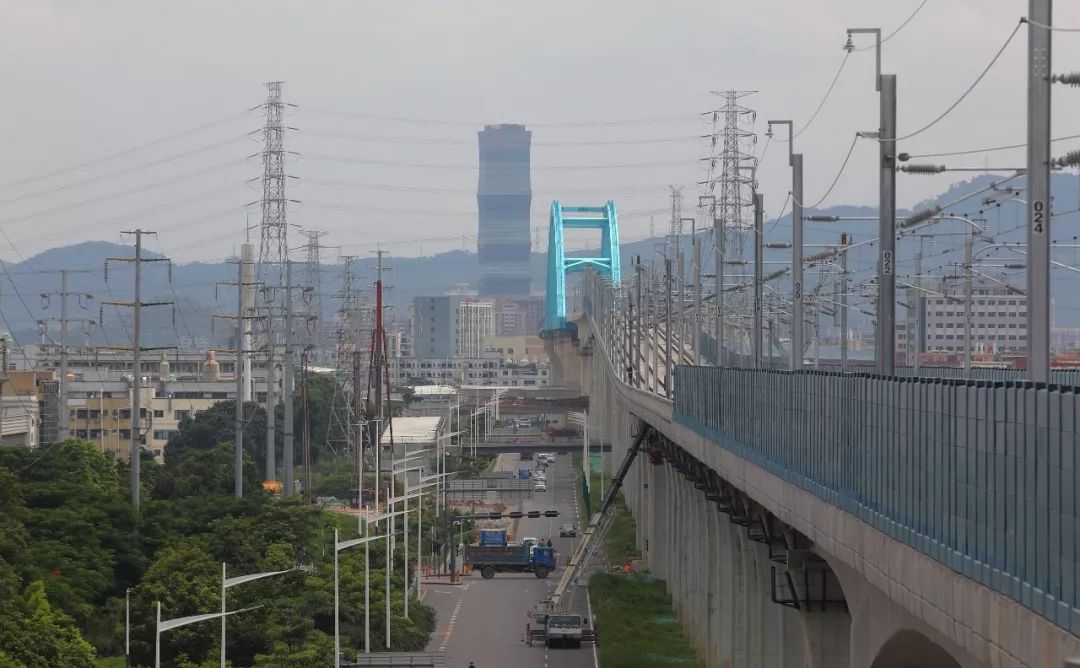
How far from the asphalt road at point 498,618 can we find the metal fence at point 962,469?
23699 millimetres

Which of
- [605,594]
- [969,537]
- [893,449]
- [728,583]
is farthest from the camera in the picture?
[605,594]

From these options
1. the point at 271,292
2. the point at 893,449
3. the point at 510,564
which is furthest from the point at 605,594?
the point at 893,449

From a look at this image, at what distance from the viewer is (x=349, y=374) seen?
104812mm

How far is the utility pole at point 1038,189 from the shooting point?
49.4 feet

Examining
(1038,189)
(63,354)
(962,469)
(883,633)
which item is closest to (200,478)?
(63,354)

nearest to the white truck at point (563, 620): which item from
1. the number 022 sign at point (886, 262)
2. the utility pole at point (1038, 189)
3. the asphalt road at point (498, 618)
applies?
the asphalt road at point (498, 618)

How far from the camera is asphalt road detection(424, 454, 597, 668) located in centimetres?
4750

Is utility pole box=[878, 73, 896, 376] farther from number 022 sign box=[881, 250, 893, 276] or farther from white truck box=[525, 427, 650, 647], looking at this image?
white truck box=[525, 427, 650, 647]

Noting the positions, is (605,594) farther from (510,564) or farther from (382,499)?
(382,499)

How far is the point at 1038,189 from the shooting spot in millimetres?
15391

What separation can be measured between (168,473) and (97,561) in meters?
23.5

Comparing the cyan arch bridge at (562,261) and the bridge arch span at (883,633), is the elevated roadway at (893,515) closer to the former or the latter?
the bridge arch span at (883,633)

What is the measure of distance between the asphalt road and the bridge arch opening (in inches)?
982

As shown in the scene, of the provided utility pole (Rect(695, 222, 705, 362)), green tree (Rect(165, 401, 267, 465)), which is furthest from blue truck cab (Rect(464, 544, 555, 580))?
green tree (Rect(165, 401, 267, 465))
